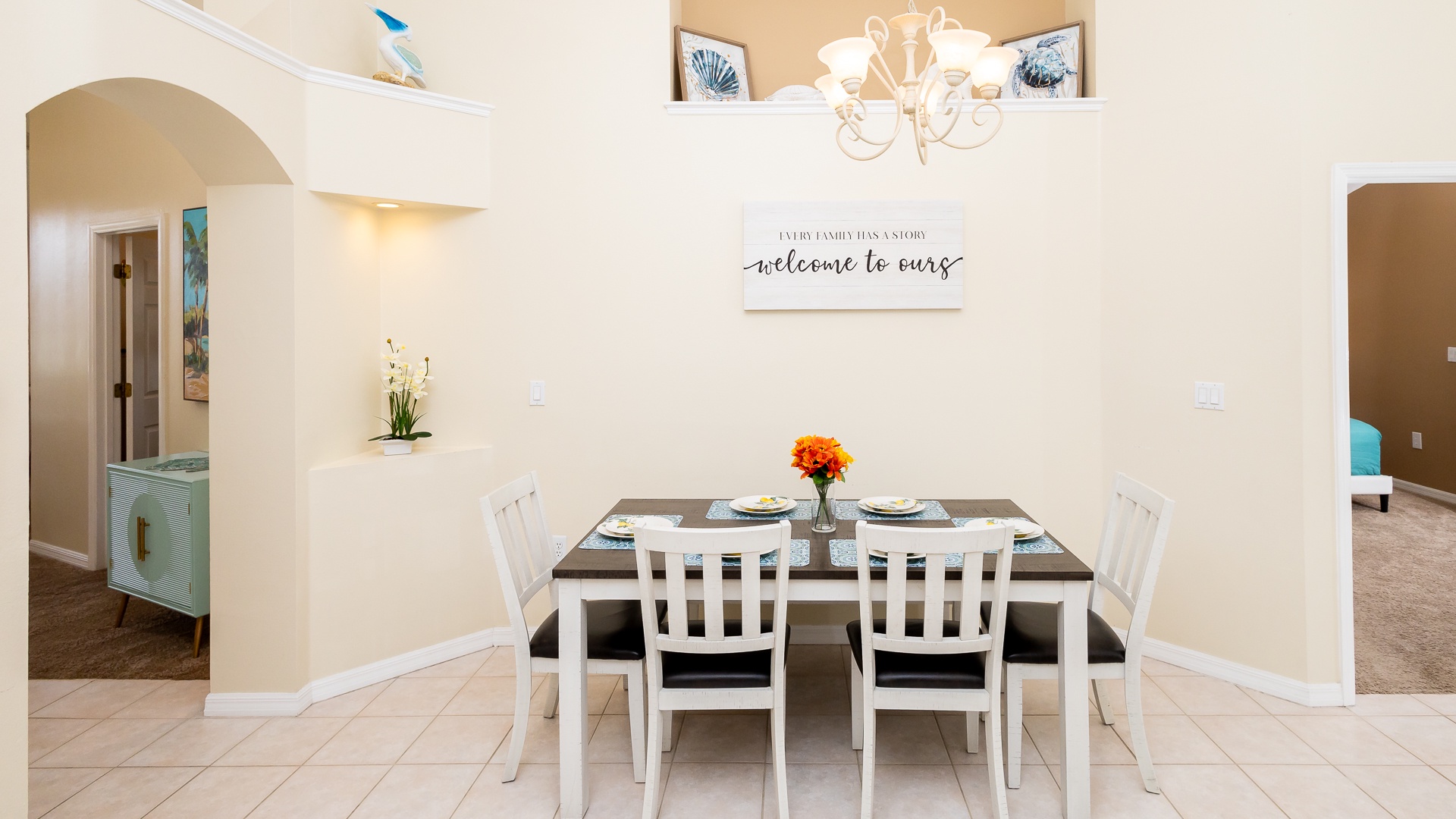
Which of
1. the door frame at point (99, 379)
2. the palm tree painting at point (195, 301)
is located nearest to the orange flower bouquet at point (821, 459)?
the palm tree painting at point (195, 301)

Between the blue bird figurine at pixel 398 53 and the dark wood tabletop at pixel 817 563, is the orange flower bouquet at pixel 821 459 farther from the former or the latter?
the blue bird figurine at pixel 398 53

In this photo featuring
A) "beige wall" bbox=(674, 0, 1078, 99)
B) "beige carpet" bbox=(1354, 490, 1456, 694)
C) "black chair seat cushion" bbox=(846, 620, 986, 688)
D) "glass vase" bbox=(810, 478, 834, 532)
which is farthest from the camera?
"beige wall" bbox=(674, 0, 1078, 99)

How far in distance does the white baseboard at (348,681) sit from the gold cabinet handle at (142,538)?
3.36ft

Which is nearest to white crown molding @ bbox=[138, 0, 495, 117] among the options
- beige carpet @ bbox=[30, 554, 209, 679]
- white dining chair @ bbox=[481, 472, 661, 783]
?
white dining chair @ bbox=[481, 472, 661, 783]

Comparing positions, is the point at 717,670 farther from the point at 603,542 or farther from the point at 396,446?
the point at 396,446

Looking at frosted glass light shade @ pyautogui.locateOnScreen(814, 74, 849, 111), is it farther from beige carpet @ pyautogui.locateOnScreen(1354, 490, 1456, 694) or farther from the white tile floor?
beige carpet @ pyautogui.locateOnScreen(1354, 490, 1456, 694)

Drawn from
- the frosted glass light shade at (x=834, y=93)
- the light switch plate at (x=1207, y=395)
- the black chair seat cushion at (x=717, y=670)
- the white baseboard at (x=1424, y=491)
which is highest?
the frosted glass light shade at (x=834, y=93)

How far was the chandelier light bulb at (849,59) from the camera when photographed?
1954mm

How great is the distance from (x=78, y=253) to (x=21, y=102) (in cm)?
331

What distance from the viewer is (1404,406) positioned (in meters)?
4.22

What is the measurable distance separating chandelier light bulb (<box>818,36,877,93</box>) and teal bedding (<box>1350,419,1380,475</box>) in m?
3.13

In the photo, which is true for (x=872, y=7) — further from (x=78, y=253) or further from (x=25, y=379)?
(x=78, y=253)

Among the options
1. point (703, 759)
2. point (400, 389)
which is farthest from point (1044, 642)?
point (400, 389)

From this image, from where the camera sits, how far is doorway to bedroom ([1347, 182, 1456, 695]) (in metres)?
3.42
